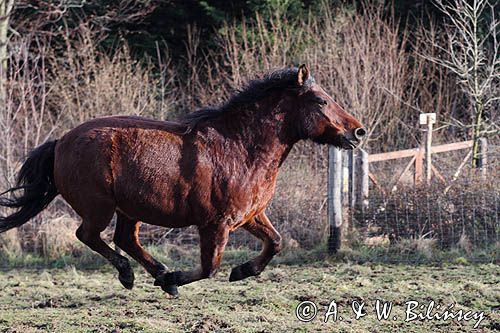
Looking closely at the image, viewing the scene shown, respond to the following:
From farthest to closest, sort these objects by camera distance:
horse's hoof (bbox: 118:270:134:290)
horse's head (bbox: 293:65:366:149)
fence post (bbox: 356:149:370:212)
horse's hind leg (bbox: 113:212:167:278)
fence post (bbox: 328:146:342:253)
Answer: fence post (bbox: 356:149:370:212)
fence post (bbox: 328:146:342:253)
horse's hind leg (bbox: 113:212:167:278)
horse's hoof (bbox: 118:270:134:290)
horse's head (bbox: 293:65:366:149)

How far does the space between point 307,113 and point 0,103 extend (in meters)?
8.05

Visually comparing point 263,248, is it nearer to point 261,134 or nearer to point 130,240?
point 261,134

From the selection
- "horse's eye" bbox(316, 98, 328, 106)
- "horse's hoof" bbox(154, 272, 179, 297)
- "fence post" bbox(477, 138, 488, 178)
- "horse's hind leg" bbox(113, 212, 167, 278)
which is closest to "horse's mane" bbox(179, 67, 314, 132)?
"horse's eye" bbox(316, 98, 328, 106)

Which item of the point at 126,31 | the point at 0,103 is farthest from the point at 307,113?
the point at 126,31

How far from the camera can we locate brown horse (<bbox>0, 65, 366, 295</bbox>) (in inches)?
274

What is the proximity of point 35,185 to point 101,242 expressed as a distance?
881mm

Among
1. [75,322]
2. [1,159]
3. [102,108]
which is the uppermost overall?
[102,108]

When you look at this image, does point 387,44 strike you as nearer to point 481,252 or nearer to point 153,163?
point 481,252

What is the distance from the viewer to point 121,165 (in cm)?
700

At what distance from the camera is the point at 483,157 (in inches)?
507

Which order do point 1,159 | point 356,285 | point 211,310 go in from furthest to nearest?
point 1,159 → point 356,285 → point 211,310

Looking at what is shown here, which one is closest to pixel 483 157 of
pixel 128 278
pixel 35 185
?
pixel 128 278

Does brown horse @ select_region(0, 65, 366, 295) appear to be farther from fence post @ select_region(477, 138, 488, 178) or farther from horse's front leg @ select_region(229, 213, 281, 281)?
fence post @ select_region(477, 138, 488, 178)

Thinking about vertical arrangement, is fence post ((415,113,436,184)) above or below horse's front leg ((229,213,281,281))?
above
